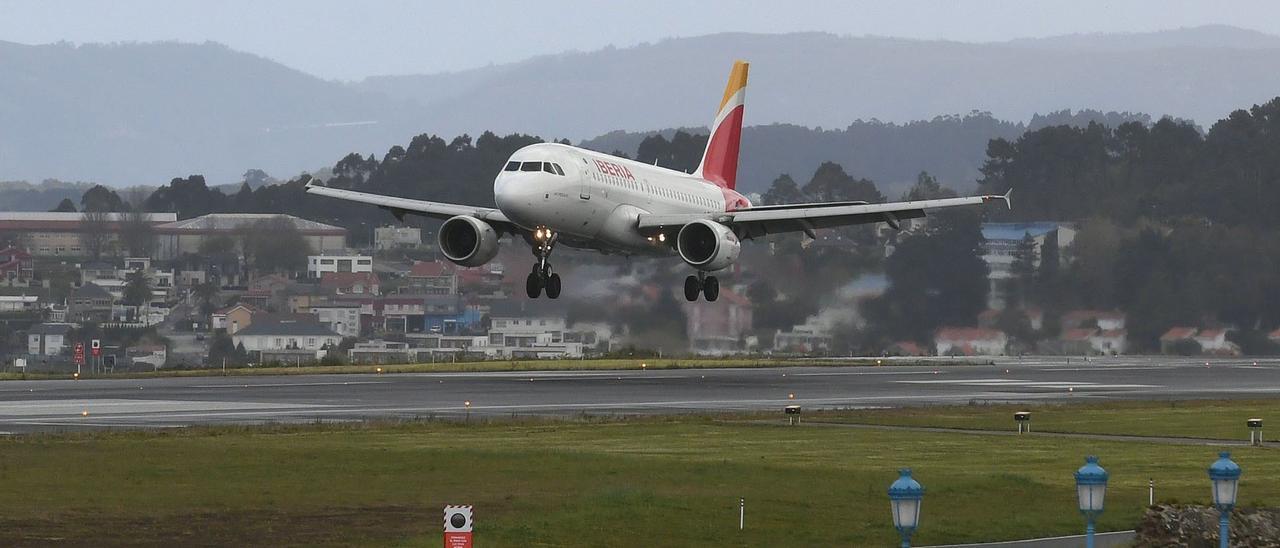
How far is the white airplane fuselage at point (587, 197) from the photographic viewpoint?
62156mm

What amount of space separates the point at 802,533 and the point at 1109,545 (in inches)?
171

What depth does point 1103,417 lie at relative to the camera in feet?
186

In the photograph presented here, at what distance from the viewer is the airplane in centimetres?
6269

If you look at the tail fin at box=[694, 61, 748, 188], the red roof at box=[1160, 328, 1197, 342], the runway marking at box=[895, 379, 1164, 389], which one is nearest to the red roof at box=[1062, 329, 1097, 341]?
the red roof at box=[1160, 328, 1197, 342]

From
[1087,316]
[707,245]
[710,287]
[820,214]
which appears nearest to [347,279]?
[1087,316]

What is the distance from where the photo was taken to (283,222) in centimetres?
12331

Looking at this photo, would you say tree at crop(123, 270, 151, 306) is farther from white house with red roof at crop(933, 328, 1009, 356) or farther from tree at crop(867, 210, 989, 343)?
white house with red roof at crop(933, 328, 1009, 356)

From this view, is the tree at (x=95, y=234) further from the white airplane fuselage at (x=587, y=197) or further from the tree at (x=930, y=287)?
the white airplane fuselage at (x=587, y=197)

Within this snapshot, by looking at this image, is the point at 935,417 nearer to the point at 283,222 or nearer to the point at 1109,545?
the point at 1109,545

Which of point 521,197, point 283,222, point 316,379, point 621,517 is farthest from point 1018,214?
point 621,517

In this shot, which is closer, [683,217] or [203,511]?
[203,511]

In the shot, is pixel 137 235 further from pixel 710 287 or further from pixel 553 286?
pixel 553 286

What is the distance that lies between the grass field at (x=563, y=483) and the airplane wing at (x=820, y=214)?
20.7 meters

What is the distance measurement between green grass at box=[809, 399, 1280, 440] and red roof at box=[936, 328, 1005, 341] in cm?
4052
